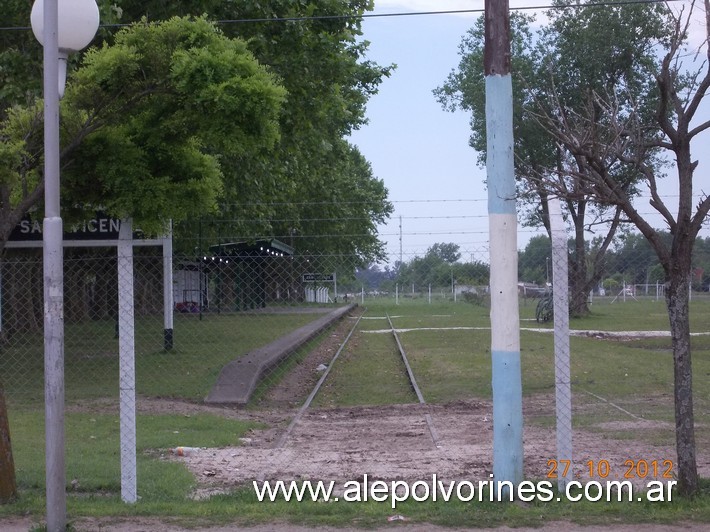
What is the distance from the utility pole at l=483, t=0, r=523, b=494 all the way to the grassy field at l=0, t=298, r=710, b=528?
0.56 metres

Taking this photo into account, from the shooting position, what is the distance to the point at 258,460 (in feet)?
34.0

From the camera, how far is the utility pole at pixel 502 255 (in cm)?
784

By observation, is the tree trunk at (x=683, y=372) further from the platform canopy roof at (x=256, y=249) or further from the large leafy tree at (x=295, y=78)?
the platform canopy roof at (x=256, y=249)

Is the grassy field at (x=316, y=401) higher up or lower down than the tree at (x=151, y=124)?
lower down

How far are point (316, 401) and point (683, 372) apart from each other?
10.2 m

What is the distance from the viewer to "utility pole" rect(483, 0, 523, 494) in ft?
25.7

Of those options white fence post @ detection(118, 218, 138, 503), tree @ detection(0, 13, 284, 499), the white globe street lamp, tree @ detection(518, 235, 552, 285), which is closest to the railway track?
tree @ detection(518, 235, 552, 285)

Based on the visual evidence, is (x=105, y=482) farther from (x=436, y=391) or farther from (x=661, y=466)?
(x=436, y=391)

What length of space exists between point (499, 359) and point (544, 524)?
1460mm

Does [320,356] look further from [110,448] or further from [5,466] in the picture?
[5,466]

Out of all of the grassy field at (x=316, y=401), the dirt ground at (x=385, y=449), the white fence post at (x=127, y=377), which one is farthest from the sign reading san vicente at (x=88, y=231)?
the white fence post at (x=127, y=377)

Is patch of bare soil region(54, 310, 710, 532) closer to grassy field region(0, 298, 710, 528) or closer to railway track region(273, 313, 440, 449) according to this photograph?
railway track region(273, 313, 440, 449)

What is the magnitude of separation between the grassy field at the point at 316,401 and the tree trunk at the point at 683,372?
0.28 m

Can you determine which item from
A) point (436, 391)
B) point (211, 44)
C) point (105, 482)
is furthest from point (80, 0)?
point (436, 391)
